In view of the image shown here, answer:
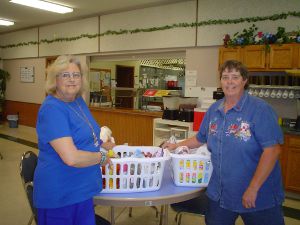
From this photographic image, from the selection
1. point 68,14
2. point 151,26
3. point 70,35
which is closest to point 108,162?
point 151,26

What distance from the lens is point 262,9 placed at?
4559 mm

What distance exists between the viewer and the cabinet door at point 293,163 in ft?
12.5

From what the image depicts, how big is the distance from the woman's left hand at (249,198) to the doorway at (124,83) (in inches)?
236

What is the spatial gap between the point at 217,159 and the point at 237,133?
195 mm

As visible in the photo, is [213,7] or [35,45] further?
[35,45]

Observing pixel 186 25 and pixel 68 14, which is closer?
pixel 186 25

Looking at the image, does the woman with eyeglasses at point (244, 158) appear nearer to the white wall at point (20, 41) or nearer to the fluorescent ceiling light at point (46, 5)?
the fluorescent ceiling light at point (46, 5)

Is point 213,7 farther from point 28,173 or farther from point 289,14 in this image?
point 28,173

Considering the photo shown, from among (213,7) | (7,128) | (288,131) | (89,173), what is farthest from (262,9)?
(7,128)

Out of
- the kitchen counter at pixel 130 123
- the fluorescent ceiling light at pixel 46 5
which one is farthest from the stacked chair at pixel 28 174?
the fluorescent ceiling light at pixel 46 5

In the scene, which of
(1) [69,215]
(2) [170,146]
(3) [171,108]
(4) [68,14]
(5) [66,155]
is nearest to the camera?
(5) [66,155]

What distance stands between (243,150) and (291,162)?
259 centimetres

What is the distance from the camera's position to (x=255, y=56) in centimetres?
428

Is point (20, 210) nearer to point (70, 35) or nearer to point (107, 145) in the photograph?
point (107, 145)
